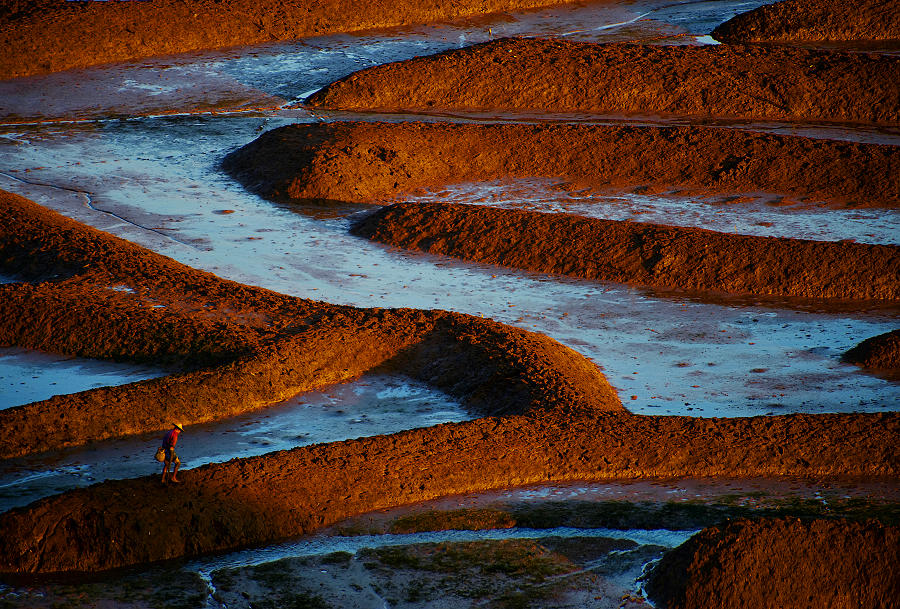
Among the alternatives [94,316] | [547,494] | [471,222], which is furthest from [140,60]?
[547,494]

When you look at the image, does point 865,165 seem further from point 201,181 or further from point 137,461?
point 137,461

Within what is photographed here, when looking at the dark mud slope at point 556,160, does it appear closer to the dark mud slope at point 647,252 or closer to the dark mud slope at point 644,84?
the dark mud slope at point 647,252

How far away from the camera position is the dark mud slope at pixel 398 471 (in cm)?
579

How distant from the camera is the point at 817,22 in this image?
21.5m

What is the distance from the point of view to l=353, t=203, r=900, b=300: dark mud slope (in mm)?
10531

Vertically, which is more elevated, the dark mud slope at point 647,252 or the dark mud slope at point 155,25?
the dark mud slope at point 155,25

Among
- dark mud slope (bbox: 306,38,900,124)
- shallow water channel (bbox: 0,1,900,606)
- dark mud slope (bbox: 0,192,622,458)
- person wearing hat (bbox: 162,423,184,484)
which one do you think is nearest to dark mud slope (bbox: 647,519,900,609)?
shallow water channel (bbox: 0,1,900,606)

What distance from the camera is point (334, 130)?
14750 millimetres

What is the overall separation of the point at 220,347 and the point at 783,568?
4957 mm

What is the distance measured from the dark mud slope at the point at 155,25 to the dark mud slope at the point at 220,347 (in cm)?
984

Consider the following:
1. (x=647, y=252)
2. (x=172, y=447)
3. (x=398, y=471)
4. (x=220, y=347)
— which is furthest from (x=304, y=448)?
(x=647, y=252)

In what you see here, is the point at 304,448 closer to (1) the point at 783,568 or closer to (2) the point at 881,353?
(1) the point at 783,568

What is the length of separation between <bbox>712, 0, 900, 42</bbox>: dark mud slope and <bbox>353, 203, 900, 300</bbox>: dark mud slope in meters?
11.5

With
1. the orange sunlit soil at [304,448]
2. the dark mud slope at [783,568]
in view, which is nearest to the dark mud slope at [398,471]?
the orange sunlit soil at [304,448]
